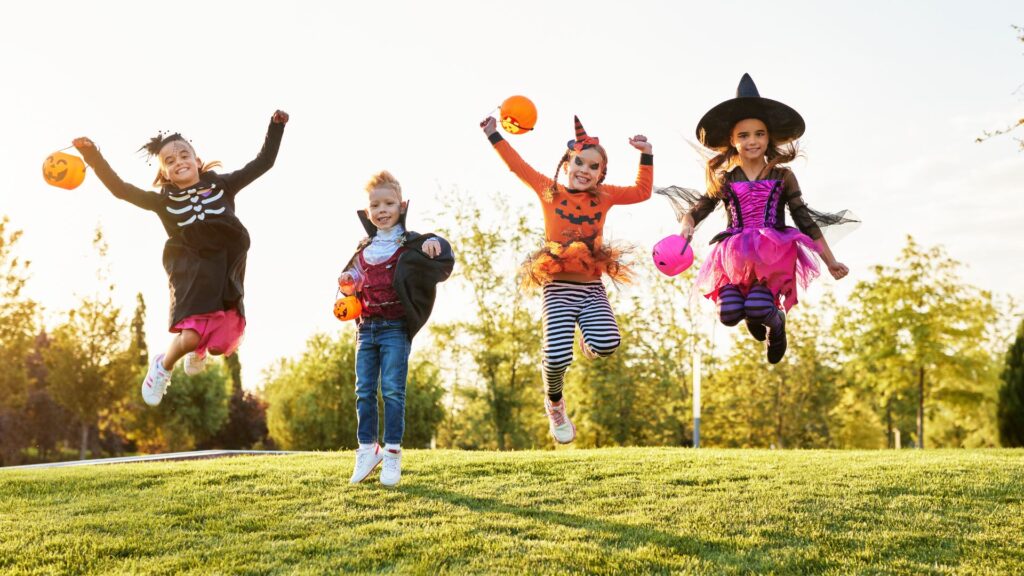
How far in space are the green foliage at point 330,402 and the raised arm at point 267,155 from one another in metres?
19.2

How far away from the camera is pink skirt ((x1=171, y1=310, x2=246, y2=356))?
669 centimetres

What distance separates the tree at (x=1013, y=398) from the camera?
2156cm

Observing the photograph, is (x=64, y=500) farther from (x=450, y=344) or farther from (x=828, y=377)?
(x=828, y=377)

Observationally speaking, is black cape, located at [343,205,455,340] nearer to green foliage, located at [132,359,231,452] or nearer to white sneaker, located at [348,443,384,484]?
white sneaker, located at [348,443,384,484]

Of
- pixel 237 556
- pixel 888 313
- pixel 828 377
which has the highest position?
pixel 888 313

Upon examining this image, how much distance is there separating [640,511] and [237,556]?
10.5 feet

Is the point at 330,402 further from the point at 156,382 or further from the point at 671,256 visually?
the point at 671,256

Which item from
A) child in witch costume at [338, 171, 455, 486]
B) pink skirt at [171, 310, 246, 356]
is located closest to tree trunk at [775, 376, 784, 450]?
child in witch costume at [338, 171, 455, 486]

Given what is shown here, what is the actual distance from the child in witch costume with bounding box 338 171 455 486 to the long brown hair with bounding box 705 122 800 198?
213 centimetres

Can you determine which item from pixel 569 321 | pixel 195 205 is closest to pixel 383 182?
pixel 195 205

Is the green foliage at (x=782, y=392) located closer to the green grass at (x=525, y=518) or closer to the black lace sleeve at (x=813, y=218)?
the green grass at (x=525, y=518)

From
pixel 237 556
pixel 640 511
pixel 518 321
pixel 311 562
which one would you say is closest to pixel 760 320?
pixel 640 511

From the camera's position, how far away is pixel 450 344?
24.9 meters

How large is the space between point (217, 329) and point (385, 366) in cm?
131
